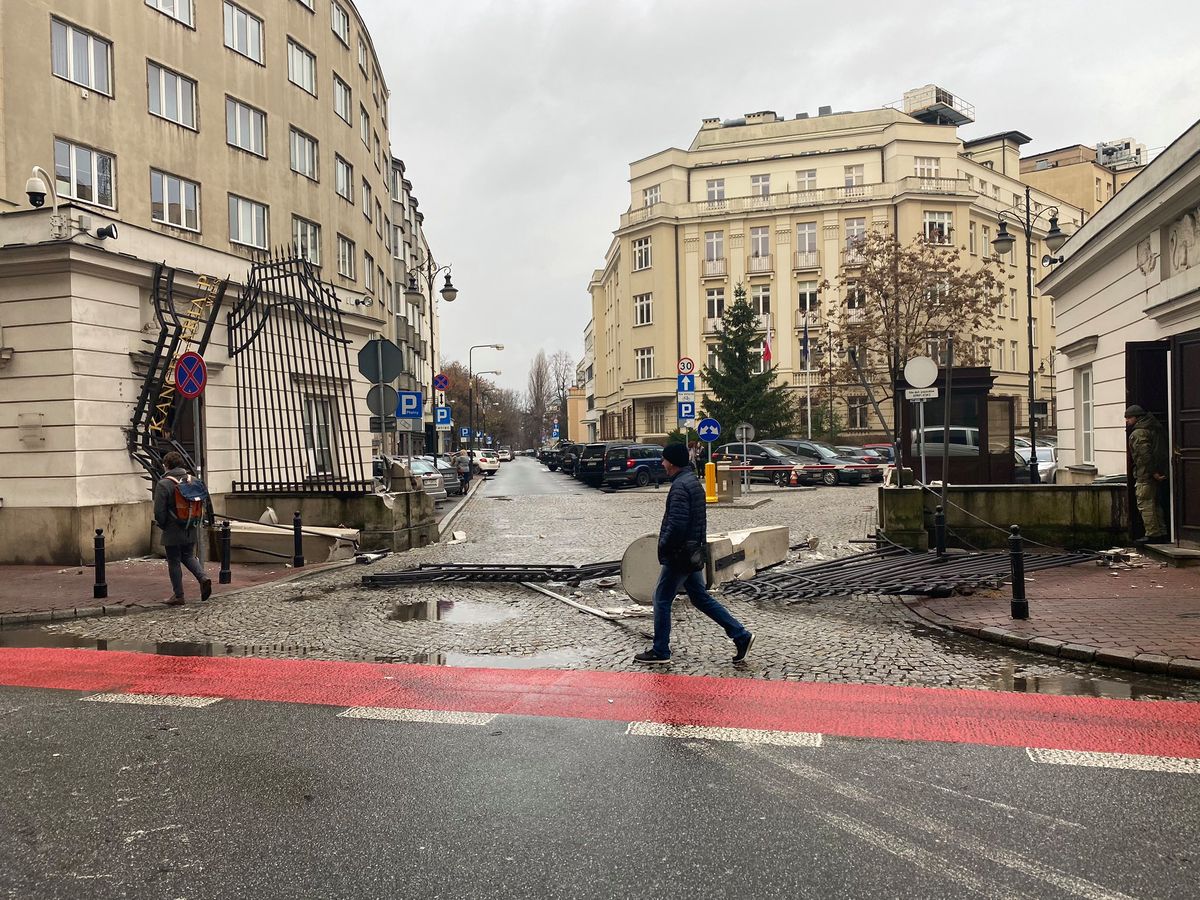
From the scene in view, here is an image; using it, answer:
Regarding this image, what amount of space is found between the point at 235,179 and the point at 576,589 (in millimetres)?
20725

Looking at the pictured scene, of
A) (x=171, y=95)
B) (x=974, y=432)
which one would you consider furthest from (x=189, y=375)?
(x=171, y=95)

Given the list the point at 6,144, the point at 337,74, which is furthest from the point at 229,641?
the point at 337,74

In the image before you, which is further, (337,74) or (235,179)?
(337,74)

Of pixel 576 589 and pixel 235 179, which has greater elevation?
pixel 235 179

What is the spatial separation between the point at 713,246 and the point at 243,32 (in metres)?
38.0

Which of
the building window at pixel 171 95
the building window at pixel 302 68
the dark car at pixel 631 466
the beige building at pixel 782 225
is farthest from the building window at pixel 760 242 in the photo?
the building window at pixel 171 95

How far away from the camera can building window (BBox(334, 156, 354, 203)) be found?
3136cm

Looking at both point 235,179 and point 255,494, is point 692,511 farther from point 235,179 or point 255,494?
point 235,179

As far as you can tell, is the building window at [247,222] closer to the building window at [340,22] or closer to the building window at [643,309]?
the building window at [340,22]

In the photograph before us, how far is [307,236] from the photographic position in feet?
96.9

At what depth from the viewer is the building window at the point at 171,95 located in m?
23.5

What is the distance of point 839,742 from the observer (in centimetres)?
506

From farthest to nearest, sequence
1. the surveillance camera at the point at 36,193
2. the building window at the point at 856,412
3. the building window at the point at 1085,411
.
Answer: the building window at the point at 856,412, the building window at the point at 1085,411, the surveillance camera at the point at 36,193

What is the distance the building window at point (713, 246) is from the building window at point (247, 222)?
123 ft
